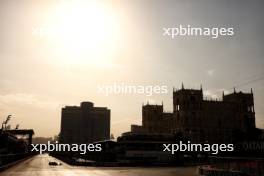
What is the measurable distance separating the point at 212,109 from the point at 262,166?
125 metres

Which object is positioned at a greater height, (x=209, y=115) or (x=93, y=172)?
(x=209, y=115)

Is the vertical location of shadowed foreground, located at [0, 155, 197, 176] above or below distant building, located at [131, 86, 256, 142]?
below

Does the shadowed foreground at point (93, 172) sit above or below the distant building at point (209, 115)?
below

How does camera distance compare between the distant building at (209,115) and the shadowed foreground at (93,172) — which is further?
the distant building at (209,115)

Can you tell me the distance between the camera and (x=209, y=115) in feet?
518

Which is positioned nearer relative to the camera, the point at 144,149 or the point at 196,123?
the point at 144,149

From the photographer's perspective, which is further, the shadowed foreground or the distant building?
the distant building

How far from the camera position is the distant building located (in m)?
151

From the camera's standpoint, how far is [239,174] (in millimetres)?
40969

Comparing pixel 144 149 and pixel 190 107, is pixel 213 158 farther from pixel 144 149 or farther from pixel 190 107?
pixel 190 107

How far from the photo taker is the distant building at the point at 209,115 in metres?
151

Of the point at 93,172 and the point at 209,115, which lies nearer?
the point at 93,172

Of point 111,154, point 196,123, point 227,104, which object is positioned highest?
point 227,104

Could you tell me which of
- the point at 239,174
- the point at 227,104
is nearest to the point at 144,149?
the point at 227,104
